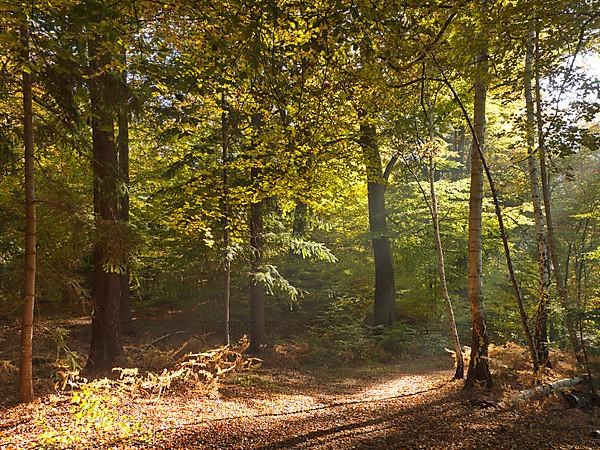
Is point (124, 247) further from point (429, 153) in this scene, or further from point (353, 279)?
point (353, 279)

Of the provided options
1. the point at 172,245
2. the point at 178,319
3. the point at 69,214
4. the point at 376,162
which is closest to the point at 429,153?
the point at 376,162

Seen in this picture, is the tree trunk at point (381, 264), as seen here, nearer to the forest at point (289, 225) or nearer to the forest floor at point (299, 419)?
the forest at point (289, 225)

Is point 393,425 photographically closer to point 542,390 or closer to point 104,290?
point 542,390

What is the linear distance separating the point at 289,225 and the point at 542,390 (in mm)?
7599

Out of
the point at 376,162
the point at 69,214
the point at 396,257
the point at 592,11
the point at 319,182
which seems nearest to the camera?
the point at 592,11

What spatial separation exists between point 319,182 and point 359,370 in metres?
5.23

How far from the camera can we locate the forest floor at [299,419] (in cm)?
484

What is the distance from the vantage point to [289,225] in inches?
493

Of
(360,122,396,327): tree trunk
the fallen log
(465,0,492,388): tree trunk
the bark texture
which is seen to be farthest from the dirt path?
(360,122,396,327): tree trunk

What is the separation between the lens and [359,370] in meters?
11.2

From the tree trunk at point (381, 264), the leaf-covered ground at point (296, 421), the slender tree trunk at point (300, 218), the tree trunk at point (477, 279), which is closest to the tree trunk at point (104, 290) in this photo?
the leaf-covered ground at point (296, 421)

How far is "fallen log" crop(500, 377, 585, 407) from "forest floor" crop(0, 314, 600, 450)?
0.10 metres

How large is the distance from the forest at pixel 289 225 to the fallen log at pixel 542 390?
0.16 feet

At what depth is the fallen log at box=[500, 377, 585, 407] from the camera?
21.0 feet
